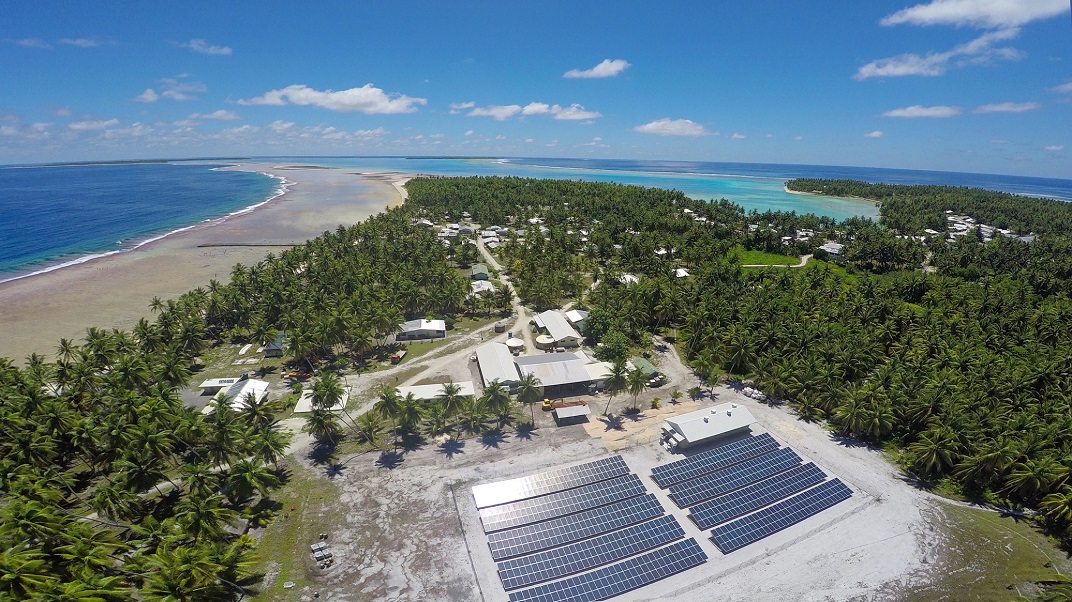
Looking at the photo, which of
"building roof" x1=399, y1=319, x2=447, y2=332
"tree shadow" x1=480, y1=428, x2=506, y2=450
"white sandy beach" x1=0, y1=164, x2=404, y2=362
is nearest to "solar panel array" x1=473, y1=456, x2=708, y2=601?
"tree shadow" x1=480, y1=428, x2=506, y2=450

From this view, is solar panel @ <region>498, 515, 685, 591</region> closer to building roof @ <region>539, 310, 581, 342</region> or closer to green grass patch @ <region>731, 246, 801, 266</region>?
building roof @ <region>539, 310, 581, 342</region>

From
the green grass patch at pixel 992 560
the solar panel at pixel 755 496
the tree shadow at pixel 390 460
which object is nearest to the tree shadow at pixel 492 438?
the tree shadow at pixel 390 460

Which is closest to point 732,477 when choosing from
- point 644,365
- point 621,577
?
point 621,577

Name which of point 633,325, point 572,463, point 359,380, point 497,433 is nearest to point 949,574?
point 572,463

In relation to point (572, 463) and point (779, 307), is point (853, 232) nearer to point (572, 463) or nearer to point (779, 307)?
point (779, 307)

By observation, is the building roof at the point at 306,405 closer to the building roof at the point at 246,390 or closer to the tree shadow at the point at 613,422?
the building roof at the point at 246,390
